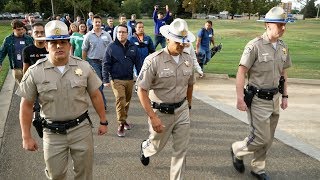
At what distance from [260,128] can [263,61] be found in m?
0.83

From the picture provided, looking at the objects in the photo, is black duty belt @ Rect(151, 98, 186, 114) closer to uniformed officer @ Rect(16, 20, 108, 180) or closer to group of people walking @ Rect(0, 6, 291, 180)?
group of people walking @ Rect(0, 6, 291, 180)

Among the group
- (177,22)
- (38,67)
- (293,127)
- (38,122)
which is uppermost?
(177,22)

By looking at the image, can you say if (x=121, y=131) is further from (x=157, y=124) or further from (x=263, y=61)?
(x=263, y=61)

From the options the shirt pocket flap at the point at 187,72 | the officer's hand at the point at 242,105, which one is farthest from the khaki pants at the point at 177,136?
the officer's hand at the point at 242,105

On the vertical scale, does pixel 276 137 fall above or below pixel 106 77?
below

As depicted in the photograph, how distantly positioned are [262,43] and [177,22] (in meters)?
1.10

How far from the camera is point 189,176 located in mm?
4855

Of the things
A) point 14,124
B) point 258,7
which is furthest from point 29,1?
point 14,124

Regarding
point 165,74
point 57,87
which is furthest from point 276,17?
point 57,87

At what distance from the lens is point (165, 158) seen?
17.9 feet

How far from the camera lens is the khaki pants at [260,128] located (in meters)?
4.57

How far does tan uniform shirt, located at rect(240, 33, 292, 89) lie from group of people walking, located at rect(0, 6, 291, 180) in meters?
0.01

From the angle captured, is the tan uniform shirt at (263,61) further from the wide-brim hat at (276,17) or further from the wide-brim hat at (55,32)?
the wide-brim hat at (55,32)

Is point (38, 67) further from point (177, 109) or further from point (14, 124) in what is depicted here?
point (14, 124)
